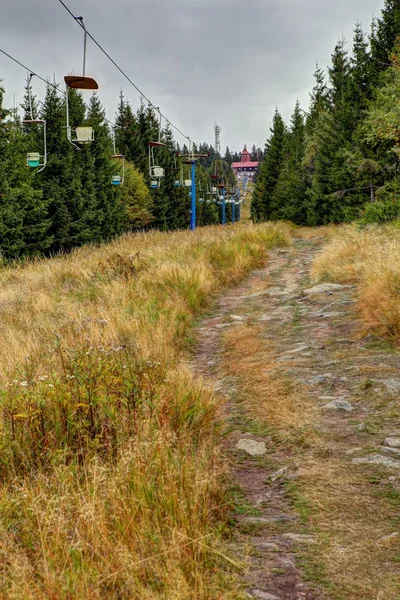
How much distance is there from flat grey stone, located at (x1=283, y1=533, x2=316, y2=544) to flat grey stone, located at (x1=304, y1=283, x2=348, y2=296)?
22.2ft

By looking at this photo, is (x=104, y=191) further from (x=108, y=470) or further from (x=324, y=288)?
(x=108, y=470)

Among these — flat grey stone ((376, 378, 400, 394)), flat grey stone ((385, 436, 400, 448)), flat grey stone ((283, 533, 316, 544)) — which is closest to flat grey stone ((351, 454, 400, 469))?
flat grey stone ((385, 436, 400, 448))

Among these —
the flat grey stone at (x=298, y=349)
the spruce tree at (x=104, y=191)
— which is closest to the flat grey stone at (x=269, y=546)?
the flat grey stone at (x=298, y=349)

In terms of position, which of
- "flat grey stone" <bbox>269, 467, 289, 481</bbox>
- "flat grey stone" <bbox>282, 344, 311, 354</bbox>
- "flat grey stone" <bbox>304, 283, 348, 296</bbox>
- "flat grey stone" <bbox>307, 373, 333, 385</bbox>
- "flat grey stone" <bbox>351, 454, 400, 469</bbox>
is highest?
"flat grey stone" <bbox>304, 283, 348, 296</bbox>

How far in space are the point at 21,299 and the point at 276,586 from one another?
7989 millimetres

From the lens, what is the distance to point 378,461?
127 inches

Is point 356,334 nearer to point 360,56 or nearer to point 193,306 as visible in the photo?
point 193,306

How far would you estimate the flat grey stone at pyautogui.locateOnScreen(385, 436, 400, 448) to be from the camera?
3443 mm

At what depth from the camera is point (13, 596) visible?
5.95 ft

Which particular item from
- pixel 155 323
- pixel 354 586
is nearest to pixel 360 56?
pixel 155 323

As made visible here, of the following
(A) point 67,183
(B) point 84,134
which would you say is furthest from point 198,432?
(A) point 67,183

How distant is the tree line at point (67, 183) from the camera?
91.0 ft

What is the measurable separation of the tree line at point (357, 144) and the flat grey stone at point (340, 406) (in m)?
10.9

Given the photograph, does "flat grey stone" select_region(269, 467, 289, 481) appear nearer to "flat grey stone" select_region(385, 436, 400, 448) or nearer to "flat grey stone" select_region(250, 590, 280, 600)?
"flat grey stone" select_region(385, 436, 400, 448)
